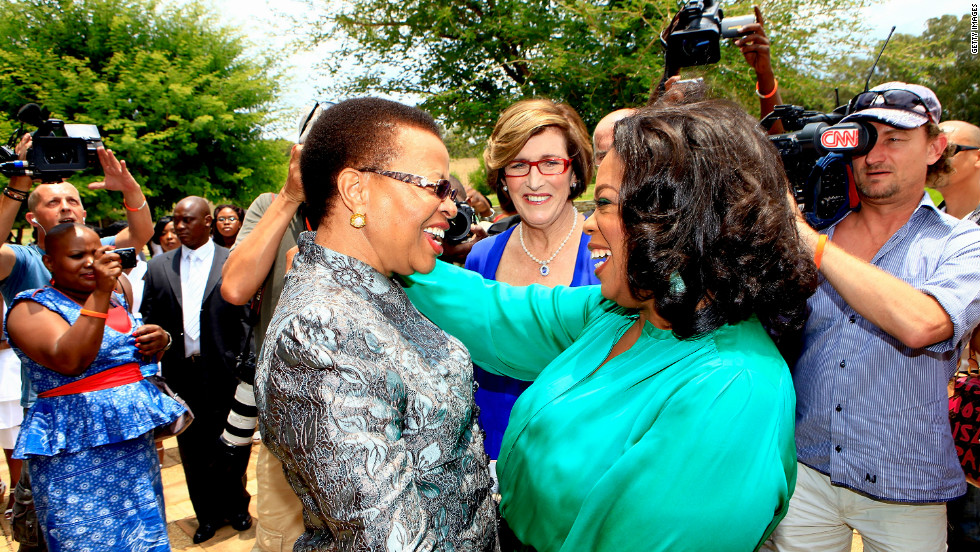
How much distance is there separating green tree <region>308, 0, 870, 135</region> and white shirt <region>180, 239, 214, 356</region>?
799 centimetres

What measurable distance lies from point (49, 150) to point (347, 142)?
11.6ft

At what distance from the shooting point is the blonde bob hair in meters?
2.74

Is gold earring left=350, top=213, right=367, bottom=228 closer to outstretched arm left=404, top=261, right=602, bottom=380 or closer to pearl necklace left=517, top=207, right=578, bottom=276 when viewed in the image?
outstretched arm left=404, top=261, right=602, bottom=380

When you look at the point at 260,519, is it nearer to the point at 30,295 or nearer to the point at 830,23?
the point at 30,295

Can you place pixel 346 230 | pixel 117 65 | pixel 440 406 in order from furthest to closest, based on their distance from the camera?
pixel 117 65, pixel 346 230, pixel 440 406

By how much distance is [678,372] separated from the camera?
4.35 feet

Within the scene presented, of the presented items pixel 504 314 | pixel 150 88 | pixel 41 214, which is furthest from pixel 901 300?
pixel 150 88

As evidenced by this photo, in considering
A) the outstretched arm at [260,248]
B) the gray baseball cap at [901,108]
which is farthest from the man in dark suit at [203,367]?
the gray baseball cap at [901,108]

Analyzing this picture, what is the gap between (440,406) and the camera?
1387 mm

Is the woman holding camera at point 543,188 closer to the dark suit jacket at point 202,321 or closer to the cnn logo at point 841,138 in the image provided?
the cnn logo at point 841,138

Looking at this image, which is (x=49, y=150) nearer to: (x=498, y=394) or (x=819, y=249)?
(x=498, y=394)

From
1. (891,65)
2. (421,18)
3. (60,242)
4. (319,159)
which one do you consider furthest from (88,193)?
(891,65)

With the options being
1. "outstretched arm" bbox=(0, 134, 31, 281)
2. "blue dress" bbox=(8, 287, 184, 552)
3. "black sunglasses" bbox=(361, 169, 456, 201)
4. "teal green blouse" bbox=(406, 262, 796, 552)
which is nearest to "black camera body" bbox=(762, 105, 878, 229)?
"teal green blouse" bbox=(406, 262, 796, 552)

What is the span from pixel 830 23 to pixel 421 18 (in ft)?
26.9
